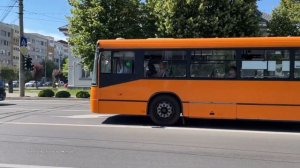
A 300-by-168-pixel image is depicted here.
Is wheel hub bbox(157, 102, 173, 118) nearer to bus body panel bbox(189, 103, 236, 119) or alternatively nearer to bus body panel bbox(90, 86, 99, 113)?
bus body panel bbox(189, 103, 236, 119)

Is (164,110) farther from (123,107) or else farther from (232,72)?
(232,72)

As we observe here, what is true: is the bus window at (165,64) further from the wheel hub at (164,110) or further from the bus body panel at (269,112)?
the bus body panel at (269,112)

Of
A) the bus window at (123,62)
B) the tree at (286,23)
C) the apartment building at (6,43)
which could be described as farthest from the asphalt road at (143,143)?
the apartment building at (6,43)

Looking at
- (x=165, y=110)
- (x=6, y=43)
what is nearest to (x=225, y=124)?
(x=165, y=110)

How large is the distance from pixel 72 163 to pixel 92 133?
4.05 meters

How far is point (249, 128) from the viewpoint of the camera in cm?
1422

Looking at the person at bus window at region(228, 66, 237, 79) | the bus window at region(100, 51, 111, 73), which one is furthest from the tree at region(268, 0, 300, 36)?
the bus window at region(100, 51, 111, 73)

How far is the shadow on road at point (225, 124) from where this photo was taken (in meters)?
14.2

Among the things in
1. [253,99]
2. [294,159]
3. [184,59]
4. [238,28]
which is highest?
[238,28]

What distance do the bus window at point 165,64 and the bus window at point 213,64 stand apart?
14.3 inches

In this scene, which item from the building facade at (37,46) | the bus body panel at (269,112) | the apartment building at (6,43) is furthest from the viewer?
the building facade at (37,46)

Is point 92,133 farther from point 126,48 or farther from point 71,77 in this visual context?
point 71,77

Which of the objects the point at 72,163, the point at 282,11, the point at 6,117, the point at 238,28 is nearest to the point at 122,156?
the point at 72,163

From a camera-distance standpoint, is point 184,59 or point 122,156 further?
point 184,59
